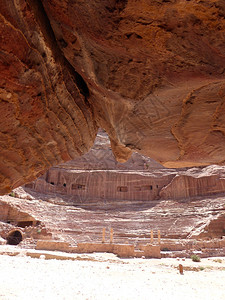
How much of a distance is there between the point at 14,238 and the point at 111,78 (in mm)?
22370

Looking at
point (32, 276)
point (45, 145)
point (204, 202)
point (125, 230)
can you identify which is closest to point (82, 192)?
point (125, 230)

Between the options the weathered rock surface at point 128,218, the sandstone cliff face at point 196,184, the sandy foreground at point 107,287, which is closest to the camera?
the sandy foreground at point 107,287

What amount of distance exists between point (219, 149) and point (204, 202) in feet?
90.5

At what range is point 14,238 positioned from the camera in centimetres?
2095

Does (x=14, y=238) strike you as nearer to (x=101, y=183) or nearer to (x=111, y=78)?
(x=101, y=183)

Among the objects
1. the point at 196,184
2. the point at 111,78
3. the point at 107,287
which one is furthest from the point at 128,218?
the point at 111,78

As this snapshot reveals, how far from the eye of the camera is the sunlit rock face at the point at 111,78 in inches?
71.4

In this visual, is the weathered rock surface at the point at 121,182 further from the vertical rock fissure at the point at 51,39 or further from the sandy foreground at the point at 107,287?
the vertical rock fissure at the point at 51,39

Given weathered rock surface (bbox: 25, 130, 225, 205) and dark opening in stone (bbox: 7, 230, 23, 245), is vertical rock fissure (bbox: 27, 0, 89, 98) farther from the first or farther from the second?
weathered rock surface (bbox: 25, 130, 225, 205)

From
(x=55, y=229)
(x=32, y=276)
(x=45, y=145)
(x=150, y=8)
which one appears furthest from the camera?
(x=55, y=229)

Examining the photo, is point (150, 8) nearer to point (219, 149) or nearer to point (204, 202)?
point (219, 149)

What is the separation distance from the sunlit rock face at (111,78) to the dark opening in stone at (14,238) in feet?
67.0

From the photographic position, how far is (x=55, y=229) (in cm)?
2275

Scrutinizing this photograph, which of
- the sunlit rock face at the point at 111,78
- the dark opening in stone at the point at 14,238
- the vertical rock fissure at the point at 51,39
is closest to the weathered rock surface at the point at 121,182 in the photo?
the dark opening in stone at the point at 14,238
